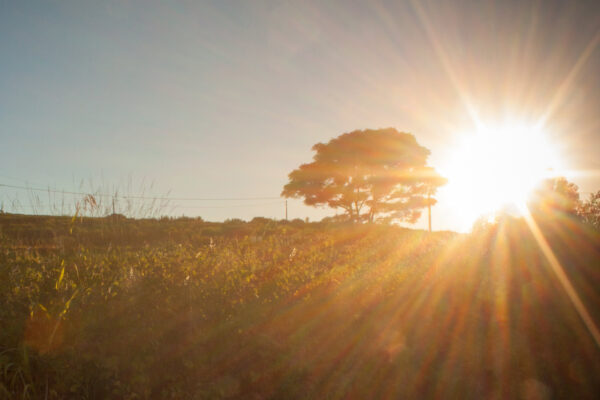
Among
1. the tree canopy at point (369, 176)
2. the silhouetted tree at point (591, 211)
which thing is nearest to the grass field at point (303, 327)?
the silhouetted tree at point (591, 211)

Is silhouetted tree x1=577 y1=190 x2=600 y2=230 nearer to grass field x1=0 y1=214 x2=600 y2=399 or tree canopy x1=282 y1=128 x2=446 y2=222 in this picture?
grass field x1=0 y1=214 x2=600 y2=399

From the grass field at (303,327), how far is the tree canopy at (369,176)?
20.6 m

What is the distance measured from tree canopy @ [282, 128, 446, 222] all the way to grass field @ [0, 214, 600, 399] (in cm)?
2065

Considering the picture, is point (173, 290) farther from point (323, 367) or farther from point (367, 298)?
point (367, 298)

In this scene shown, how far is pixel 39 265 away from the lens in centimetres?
533

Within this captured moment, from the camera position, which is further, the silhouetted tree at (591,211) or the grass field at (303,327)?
the silhouetted tree at (591,211)

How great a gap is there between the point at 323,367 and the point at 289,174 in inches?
952

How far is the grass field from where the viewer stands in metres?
3.39

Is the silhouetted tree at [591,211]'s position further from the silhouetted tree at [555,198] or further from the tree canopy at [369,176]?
the tree canopy at [369,176]

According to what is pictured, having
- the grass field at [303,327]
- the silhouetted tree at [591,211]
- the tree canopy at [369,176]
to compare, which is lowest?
the grass field at [303,327]

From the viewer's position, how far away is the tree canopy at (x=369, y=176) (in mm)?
26219

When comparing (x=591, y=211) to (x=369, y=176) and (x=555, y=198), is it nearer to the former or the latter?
(x=555, y=198)

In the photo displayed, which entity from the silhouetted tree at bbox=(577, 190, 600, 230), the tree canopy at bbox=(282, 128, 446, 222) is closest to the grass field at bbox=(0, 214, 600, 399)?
the silhouetted tree at bbox=(577, 190, 600, 230)

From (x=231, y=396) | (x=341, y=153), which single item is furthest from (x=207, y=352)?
(x=341, y=153)
